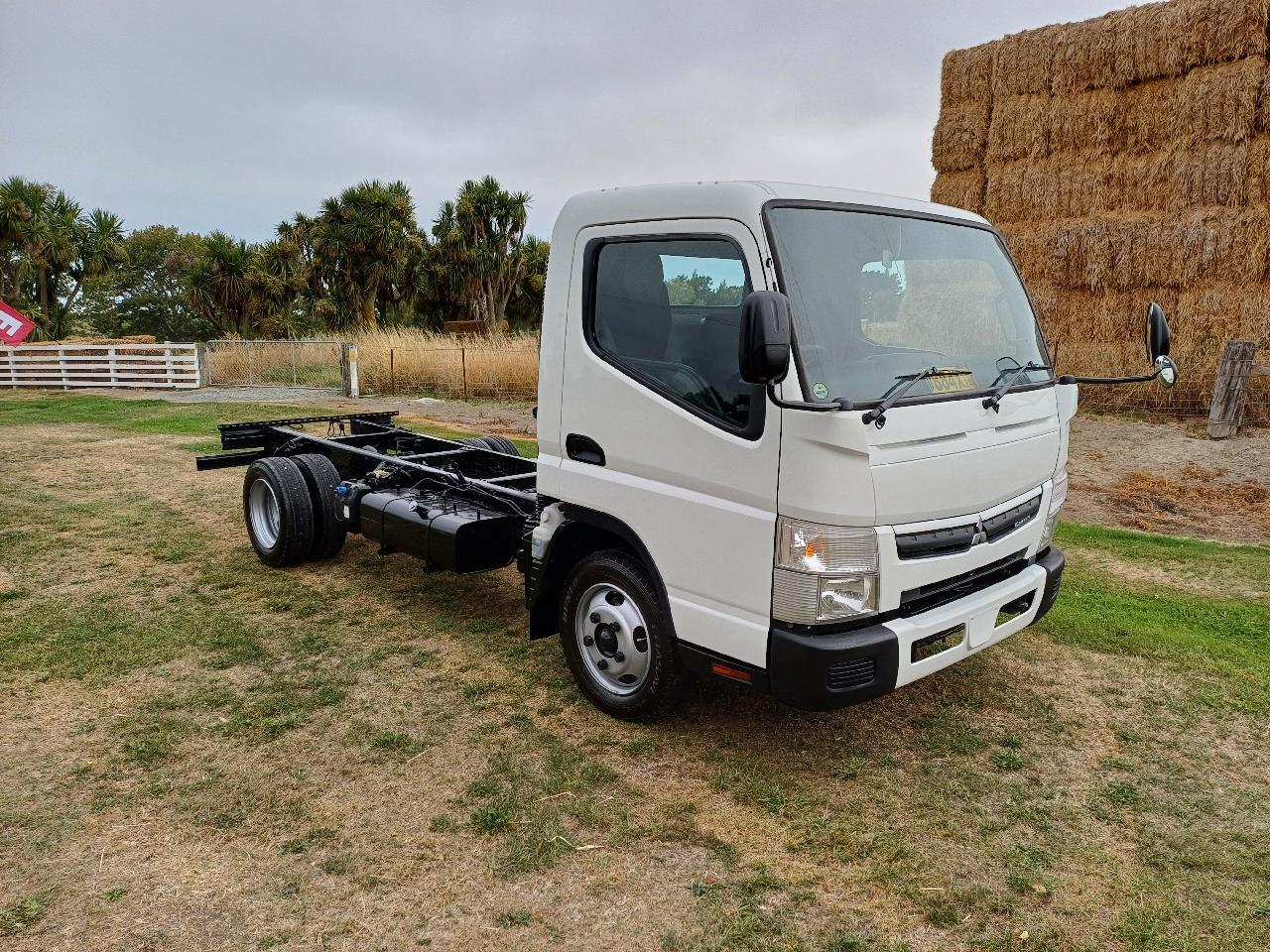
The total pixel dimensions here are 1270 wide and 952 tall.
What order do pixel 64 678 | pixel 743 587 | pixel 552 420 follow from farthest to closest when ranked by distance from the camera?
pixel 64 678
pixel 552 420
pixel 743 587

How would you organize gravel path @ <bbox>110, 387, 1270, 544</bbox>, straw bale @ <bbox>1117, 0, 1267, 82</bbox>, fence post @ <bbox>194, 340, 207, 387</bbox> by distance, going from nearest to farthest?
gravel path @ <bbox>110, 387, 1270, 544</bbox>, straw bale @ <bbox>1117, 0, 1267, 82</bbox>, fence post @ <bbox>194, 340, 207, 387</bbox>

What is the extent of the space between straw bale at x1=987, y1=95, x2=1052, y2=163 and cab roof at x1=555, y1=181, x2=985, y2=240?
13.6 metres

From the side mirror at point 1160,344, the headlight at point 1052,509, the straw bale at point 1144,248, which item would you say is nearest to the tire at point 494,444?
the headlight at point 1052,509

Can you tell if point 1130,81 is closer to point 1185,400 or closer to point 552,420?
point 1185,400

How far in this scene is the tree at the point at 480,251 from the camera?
152 ft

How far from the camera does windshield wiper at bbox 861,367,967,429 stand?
130 inches

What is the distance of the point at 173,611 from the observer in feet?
19.5

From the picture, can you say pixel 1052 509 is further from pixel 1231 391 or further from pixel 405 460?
pixel 1231 391

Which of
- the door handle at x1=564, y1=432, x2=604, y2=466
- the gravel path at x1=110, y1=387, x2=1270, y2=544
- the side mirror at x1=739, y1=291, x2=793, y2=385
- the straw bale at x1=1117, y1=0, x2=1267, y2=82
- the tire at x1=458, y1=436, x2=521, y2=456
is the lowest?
the gravel path at x1=110, y1=387, x2=1270, y2=544

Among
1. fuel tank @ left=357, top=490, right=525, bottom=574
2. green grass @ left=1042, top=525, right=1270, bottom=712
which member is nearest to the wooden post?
green grass @ left=1042, top=525, right=1270, bottom=712

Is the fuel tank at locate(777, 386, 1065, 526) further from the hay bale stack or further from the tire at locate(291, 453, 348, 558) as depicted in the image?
the hay bale stack

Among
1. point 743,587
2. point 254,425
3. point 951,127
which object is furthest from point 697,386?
point 951,127

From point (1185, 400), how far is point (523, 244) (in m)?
38.9

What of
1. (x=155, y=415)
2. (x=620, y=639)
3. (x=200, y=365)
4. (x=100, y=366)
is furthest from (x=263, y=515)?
(x=100, y=366)
